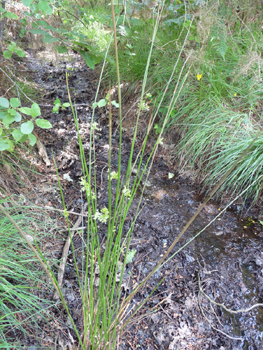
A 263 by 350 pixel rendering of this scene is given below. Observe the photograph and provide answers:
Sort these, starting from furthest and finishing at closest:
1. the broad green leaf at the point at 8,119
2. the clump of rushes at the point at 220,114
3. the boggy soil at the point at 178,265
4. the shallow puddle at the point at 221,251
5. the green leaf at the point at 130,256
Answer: the clump of rushes at the point at 220,114
the green leaf at the point at 130,256
the shallow puddle at the point at 221,251
the boggy soil at the point at 178,265
the broad green leaf at the point at 8,119

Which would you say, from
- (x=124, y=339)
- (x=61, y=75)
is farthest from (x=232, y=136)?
(x=61, y=75)

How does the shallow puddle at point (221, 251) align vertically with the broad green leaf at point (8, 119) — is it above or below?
below

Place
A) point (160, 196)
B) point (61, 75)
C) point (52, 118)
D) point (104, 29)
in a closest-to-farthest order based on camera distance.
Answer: point (160, 196) < point (52, 118) < point (61, 75) < point (104, 29)

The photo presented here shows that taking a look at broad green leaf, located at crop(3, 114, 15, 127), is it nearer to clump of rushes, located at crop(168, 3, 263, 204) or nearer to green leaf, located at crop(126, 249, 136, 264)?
green leaf, located at crop(126, 249, 136, 264)

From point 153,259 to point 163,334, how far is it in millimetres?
485

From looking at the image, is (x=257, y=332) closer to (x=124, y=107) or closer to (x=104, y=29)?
(x=124, y=107)

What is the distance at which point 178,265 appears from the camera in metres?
1.70

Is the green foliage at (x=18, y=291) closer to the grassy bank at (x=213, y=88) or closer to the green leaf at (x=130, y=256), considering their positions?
the green leaf at (x=130, y=256)

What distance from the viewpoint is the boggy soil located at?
1.36m

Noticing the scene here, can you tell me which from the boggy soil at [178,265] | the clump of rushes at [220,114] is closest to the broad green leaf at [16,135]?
the boggy soil at [178,265]

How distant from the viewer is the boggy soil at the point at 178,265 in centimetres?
136

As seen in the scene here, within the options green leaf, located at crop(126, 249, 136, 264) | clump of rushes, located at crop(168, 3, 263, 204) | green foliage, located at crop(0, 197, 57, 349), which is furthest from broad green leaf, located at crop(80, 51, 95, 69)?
green leaf, located at crop(126, 249, 136, 264)

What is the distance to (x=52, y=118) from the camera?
2.97 meters

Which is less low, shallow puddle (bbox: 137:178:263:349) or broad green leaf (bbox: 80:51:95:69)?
broad green leaf (bbox: 80:51:95:69)
